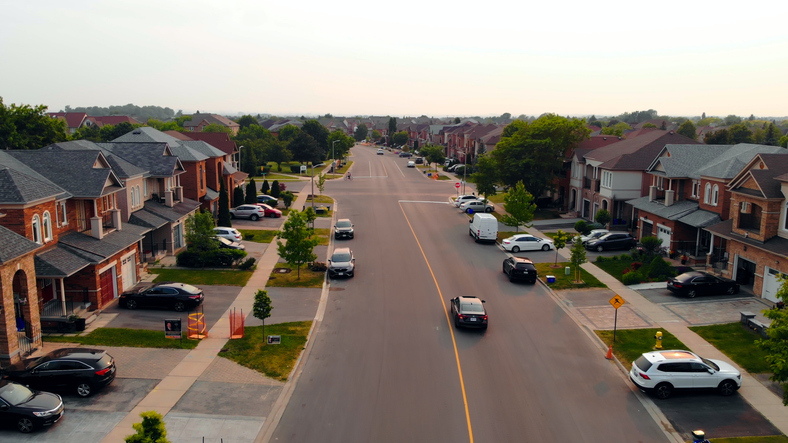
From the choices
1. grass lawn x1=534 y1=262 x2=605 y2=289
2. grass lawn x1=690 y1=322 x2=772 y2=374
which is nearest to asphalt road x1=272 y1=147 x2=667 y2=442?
grass lawn x1=534 y1=262 x2=605 y2=289

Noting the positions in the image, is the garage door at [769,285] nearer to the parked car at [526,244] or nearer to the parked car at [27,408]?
the parked car at [526,244]

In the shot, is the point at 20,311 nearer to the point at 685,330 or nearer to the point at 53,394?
the point at 53,394

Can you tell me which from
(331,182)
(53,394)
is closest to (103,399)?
(53,394)

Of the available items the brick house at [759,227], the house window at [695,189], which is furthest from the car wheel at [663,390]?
the house window at [695,189]

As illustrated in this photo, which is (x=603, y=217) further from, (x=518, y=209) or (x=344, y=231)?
(x=344, y=231)

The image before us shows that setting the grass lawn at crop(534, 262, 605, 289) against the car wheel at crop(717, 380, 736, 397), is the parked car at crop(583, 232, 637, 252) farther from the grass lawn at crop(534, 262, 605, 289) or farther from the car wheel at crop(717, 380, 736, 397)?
the car wheel at crop(717, 380, 736, 397)

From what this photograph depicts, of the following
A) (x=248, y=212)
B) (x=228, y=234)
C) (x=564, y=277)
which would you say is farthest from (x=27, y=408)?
(x=248, y=212)
